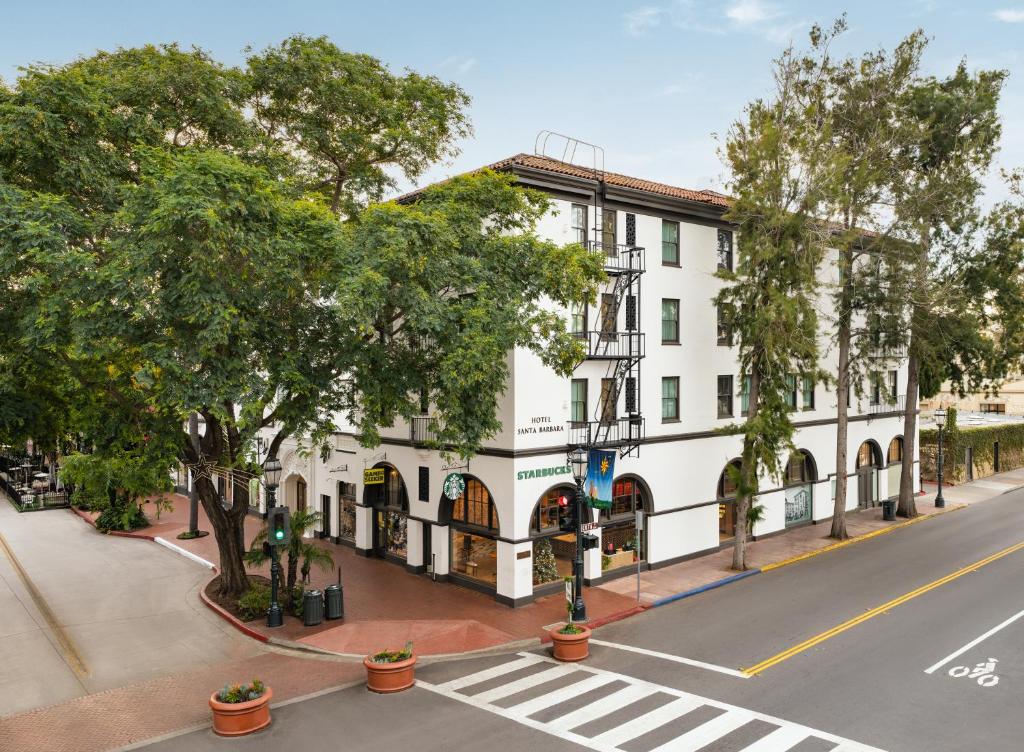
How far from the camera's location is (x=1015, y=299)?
2978cm

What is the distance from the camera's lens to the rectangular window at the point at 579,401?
22.1 m

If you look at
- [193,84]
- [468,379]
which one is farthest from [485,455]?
[193,84]

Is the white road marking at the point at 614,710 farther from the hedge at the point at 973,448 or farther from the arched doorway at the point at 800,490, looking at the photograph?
the hedge at the point at 973,448

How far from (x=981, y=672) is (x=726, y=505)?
12724 millimetres

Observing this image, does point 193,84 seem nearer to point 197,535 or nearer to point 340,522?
point 340,522

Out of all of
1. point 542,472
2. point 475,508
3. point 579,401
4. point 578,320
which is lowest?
point 475,508

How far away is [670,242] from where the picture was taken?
25.1 meters

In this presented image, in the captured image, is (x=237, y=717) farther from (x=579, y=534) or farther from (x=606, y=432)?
(x=606, y=432)

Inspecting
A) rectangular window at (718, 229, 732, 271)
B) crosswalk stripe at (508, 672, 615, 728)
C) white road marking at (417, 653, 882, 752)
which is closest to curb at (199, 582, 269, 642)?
white road marking at (417, 653, 882, 752)

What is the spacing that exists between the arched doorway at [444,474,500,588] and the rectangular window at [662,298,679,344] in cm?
844

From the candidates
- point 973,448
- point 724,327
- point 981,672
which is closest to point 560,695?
point 981,672

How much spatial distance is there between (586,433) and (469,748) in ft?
37.1

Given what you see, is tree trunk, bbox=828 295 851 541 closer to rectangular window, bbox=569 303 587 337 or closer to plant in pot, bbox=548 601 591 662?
rectangular window, bbox=569 303 587 337

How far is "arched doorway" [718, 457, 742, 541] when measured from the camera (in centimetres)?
2698
